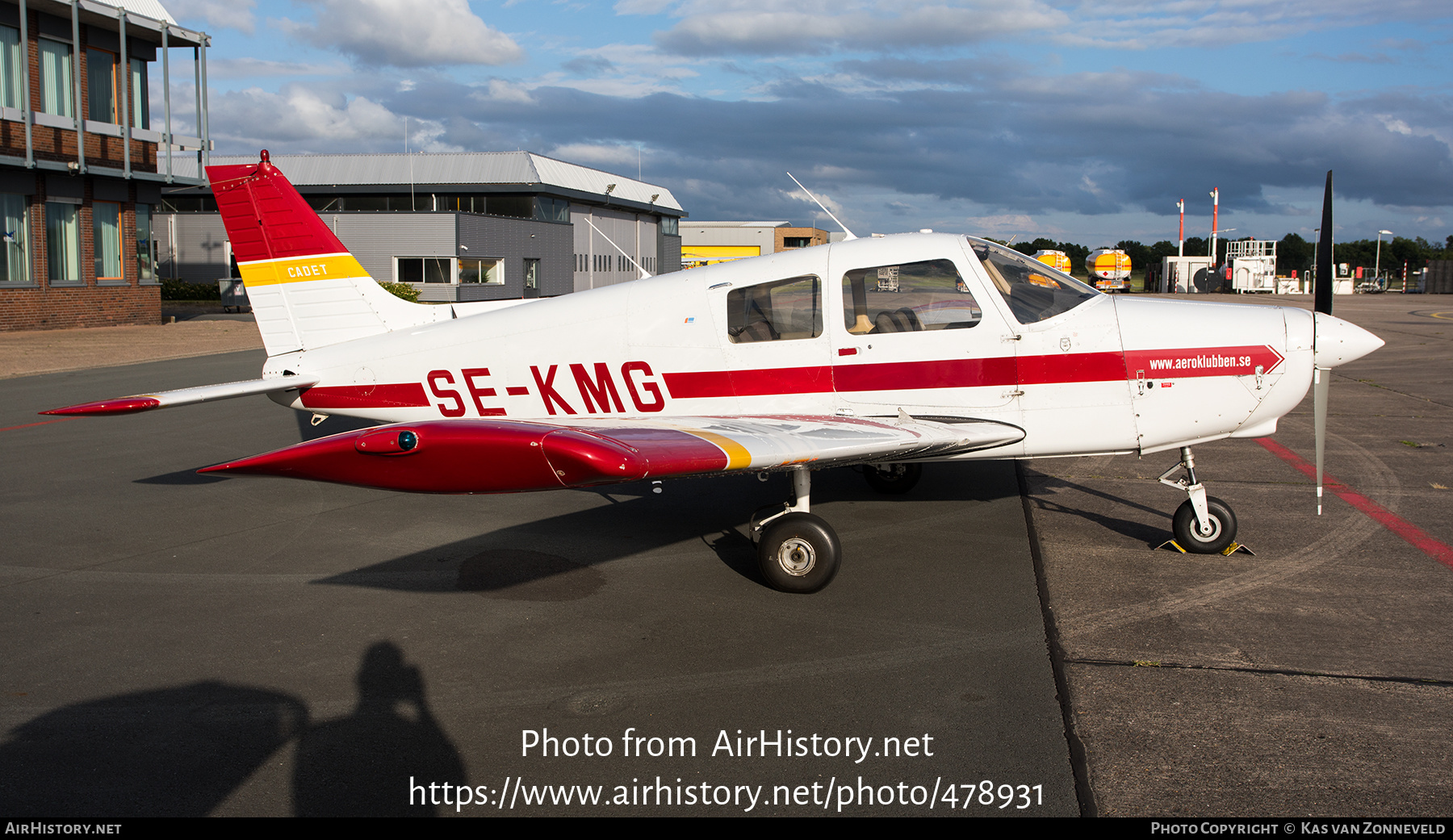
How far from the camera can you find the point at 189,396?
6.62 meters

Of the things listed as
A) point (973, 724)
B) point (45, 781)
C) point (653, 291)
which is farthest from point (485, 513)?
point (973, 724)

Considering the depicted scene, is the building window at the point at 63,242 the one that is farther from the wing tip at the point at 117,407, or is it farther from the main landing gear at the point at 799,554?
the main landing gear at the point at 799,554

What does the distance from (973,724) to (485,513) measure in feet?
16.6

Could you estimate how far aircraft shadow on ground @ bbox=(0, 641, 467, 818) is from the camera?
11.4 feet

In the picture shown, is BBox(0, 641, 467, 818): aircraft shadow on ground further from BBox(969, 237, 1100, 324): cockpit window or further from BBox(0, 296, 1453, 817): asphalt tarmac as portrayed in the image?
BBox(969, 237, 1100, 324): cockpit window

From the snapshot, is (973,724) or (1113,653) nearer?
(973,724)

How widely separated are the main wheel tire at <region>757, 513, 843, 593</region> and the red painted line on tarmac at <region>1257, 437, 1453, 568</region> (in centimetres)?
410

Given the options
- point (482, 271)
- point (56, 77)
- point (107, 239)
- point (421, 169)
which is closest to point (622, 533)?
point (56, 77)

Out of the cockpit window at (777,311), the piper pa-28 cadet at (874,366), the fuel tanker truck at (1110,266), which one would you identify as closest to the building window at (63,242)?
the piper pa-28 cadet at (874,366)

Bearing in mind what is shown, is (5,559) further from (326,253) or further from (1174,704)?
(1174,704)

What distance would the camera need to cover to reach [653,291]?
22.9ft

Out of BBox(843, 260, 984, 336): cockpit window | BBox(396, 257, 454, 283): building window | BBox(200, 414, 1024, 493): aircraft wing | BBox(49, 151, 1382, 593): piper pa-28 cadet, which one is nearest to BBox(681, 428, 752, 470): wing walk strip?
BBox(200, 414, 1024, 493): aircraft wing

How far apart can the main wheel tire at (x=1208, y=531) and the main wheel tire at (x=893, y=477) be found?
246cm

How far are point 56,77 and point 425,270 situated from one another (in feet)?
63.7
